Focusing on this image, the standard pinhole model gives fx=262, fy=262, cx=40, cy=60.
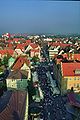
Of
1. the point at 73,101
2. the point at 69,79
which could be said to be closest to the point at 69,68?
the point at 69,79

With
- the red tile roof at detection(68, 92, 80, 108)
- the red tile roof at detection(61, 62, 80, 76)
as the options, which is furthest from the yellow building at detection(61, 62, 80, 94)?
the red tile roof at detection(68, 92, 80, 108)

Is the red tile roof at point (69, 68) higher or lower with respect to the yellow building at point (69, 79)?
higher

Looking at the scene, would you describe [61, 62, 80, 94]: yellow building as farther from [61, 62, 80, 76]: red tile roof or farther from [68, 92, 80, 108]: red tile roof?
[68, 92, 80, 108]: red tile roof

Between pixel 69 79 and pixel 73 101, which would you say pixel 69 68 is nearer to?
pixel 69 79

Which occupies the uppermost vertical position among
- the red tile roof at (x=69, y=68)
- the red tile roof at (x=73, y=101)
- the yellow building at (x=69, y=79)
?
the red tile roof at (x=69, y=68)

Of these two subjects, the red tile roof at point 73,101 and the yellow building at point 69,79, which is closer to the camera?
the red tile roof at point 73,101

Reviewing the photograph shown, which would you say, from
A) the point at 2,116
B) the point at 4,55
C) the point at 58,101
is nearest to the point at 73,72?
the point at 58,101

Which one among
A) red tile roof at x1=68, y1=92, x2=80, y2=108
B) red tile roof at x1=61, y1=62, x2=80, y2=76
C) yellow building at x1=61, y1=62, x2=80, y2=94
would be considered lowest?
red tile roof at x1=68, y1=92, x2=80, y2=108

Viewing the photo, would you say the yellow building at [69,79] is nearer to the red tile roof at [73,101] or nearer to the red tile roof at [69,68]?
the red tile roof at [69,68]

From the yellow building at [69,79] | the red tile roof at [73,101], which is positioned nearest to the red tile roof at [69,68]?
the yellow building at [69,79]

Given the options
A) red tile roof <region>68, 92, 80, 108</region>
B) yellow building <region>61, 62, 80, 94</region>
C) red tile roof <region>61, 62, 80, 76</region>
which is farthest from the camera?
red tile roof <region>61, 62, 80, 76</region>

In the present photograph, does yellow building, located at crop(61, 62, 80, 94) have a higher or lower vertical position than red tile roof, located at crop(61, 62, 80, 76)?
lower
